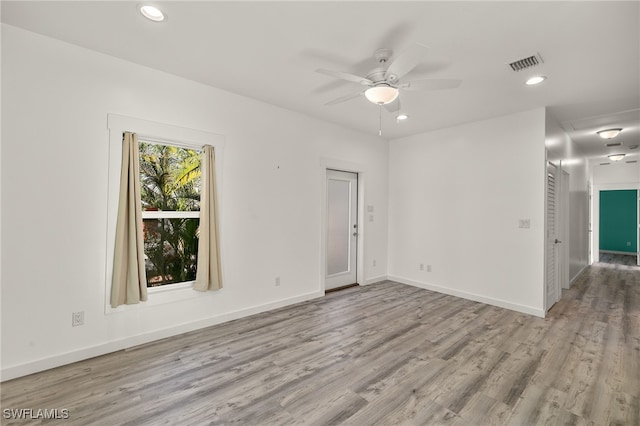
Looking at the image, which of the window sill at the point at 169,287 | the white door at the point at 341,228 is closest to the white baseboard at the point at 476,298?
the white door at the point at 341,228

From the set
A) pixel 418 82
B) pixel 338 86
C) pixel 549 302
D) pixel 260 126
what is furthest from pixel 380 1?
pixel 549 302

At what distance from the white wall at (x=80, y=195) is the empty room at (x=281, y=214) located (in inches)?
0.7

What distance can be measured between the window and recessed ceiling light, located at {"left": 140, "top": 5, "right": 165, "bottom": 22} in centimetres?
130

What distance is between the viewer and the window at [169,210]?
322 centimetres

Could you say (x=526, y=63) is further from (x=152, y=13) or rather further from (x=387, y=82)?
(x=152, y=13)

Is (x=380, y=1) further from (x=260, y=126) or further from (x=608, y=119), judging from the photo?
(x=608, y=119)

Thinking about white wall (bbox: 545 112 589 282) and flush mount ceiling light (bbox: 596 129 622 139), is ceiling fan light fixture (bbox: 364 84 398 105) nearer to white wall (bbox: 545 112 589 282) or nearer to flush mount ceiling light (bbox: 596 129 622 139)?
white wall (bbox: 545 112 589 282)

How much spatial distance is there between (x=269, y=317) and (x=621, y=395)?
3402 millimetres

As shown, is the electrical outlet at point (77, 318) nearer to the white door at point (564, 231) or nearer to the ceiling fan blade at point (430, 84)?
the ceiling fan blade at point (430, 84)

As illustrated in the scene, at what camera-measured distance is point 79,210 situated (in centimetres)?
273

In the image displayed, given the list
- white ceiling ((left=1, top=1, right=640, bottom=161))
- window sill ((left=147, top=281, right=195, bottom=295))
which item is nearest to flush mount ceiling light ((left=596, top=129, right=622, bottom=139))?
white ceiling ((left=1, top=1, right=640, bottom=161))

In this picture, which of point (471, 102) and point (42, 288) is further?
point (471, 102)

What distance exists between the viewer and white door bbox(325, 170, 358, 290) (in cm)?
512

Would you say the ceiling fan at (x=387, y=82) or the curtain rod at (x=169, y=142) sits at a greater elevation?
the ceiling fan at (x=387, y=82)
